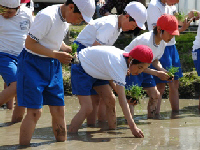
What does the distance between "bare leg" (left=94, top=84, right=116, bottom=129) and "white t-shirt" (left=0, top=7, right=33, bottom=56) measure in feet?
4.63

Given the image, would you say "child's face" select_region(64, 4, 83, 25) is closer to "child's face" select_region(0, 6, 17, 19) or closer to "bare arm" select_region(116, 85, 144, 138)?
"bare arm" select_region(116, 85, 144, 138)

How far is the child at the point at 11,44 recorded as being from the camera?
6.58 m

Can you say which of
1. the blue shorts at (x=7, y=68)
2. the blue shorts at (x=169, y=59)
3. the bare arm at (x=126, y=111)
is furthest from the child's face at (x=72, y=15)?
the blue shorts at (x=169, y=59)

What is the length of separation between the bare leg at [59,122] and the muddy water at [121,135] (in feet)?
0.28

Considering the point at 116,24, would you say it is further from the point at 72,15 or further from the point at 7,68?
the point at 7,68

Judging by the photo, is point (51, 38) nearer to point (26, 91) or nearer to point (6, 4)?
point (26, 91)

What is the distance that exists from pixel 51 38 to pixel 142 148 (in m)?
1.57

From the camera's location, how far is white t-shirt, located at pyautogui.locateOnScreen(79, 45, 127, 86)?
5561 millimetres

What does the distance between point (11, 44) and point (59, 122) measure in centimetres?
187

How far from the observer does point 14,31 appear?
683cm

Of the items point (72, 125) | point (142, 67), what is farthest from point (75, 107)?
point (142, 67)

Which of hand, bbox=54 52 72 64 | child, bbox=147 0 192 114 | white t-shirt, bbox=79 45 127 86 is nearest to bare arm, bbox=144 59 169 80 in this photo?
child, bbox=147 0 192 114

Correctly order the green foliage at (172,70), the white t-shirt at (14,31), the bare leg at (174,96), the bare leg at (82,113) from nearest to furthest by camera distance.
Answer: the bare leg at (82,113), the white t-shirt at (14,31), the green foliage at (172,70), the bare leg at (174,96)

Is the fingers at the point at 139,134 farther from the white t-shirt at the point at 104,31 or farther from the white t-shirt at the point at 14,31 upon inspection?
the white t-shirt at the point at 14,31
